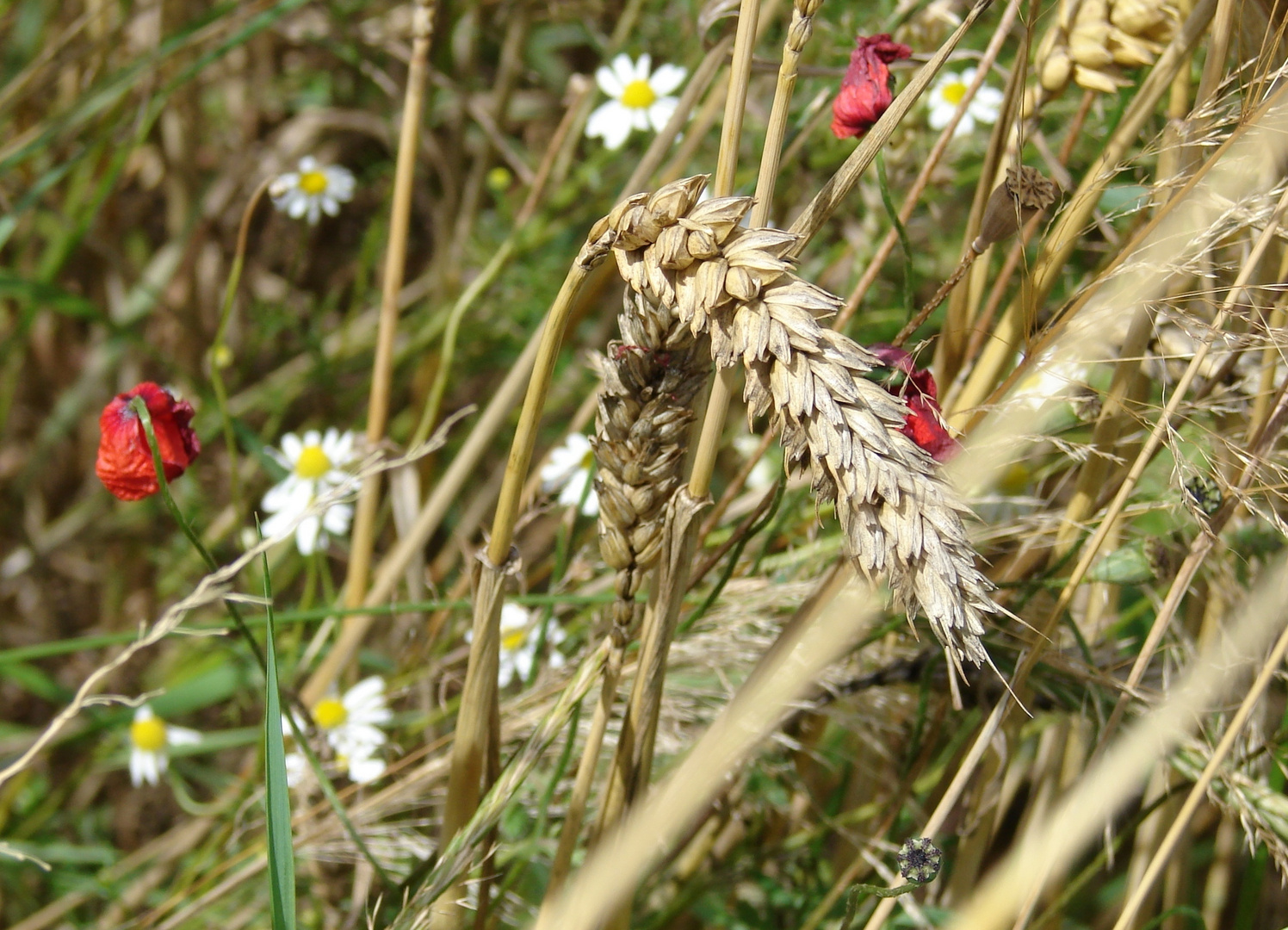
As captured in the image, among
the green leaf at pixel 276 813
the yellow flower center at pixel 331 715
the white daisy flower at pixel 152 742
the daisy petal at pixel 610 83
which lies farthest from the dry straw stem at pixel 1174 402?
the white daisy flower at pixel 152 742

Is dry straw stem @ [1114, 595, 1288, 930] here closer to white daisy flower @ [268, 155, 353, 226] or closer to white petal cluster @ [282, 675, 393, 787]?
white petal cluster @ [282, 675, 393, 787]

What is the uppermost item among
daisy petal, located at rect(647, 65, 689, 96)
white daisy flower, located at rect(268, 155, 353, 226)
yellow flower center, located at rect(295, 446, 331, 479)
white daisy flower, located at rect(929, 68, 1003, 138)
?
white daisy flower, located at rect(268, 155, 353, 226)

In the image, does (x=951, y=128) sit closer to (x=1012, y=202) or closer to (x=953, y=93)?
(x=1012, y=202)

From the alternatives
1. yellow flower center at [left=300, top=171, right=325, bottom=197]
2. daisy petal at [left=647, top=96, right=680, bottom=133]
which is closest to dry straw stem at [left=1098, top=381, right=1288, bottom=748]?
daisy petal at [left=647, top=96, right=680, bottom=133]

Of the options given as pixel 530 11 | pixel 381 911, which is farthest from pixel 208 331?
pixel 381 911

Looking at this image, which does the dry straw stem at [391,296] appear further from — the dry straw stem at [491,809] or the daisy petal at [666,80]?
the dry straw stem at [491,809]

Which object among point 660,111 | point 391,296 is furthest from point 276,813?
point 660,111
